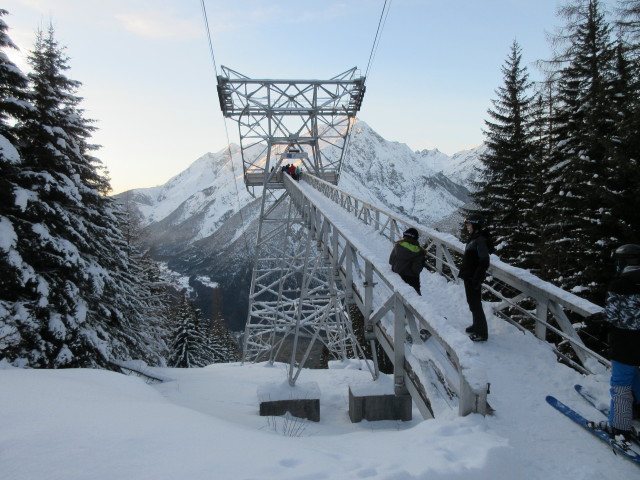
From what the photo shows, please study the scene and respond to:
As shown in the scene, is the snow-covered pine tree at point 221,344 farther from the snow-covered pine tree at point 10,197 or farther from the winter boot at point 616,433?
the winter boot at point 616,433

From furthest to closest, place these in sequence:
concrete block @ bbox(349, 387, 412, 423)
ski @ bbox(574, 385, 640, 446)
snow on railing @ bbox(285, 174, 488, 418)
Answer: concrete block @ bbox(349, 387, 412, 423), ski @ bbox(574, 385, 640, 446), snow on railing @ bbox(285, 174, 488, 418)

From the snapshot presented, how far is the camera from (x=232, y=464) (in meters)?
2.75

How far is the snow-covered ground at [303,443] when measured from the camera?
2.64 meters

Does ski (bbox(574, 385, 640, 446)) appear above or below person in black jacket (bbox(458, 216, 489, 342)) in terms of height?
below

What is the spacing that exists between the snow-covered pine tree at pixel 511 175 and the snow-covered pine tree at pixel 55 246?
15.8 metres

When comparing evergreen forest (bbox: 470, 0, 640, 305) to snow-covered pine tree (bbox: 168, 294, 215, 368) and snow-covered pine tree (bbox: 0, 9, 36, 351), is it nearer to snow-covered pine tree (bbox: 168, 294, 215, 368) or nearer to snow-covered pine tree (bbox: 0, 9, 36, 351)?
snow-covered pine tree (bbox: 0, 9, 36, 351)

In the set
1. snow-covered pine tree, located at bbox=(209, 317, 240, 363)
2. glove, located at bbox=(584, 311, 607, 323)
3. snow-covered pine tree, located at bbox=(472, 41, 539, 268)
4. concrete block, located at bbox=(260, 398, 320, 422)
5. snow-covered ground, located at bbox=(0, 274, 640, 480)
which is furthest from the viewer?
snow-covered pine tree, located at bbox=(209, 317, 240, 363)

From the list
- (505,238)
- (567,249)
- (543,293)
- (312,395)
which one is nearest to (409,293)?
(543,293)

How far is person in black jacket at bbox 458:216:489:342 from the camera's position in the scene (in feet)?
17.5

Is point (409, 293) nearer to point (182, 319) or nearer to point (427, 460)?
point (427, 460)

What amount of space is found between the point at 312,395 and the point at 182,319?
29.9 meters

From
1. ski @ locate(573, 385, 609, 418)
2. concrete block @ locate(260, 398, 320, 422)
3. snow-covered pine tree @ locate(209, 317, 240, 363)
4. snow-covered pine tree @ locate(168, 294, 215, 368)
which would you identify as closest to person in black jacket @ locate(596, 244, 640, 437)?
ski @ locate(573, 385, 609, 418)

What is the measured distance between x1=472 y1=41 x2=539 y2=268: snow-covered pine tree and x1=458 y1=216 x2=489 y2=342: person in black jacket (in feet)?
43.4

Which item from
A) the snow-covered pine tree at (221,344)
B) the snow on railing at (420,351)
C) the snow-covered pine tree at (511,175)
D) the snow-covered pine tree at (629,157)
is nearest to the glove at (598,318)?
the snow on railing at (420,351)
